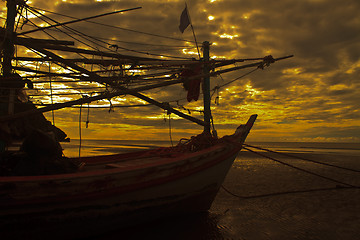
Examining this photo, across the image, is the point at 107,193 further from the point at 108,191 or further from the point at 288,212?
the point at 288,212

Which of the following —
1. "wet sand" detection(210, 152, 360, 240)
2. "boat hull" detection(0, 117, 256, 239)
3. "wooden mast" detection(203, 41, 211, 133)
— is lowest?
"wet sand" detection(210, 152, 360, 240)

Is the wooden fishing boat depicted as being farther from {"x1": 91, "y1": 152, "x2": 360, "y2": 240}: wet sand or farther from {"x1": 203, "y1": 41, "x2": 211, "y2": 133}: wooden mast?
{"x1": 203, "y1": 41, "x2": 211, "y2": 133}: wooden mast

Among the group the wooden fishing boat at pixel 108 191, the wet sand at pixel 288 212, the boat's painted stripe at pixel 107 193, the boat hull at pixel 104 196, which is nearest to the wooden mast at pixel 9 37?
the wooden fishing boat at pixel 108 191

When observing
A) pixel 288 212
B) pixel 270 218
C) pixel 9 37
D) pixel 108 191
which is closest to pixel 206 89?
pixel 270 218

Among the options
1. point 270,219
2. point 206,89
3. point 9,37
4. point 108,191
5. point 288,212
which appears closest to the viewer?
point 108,191

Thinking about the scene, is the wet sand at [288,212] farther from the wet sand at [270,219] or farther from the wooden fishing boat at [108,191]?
the wooden fishing boat at [108,191]

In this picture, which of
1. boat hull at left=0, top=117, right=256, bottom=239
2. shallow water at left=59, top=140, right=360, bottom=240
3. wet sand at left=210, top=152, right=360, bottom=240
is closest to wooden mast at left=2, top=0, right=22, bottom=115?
boat hull at left=0, top=117, right=256, bottom=239

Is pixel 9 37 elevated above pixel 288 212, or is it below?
above

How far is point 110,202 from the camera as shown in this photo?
4312mm

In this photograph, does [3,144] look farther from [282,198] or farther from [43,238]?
[282,198]

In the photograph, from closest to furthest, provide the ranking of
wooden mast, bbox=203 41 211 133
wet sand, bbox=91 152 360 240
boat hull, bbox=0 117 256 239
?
boat hull, bbox=0 117 256 239 < wet sand, bbox=91 152 360 240 < wooden mast, bbox=203 41 211 133

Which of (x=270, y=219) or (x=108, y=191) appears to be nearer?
(x=108, y=191)

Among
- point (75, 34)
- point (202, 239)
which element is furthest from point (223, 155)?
point (75, 34)

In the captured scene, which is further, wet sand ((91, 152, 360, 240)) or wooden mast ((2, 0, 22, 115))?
wooden mast ((2, 0, 22, 115))
